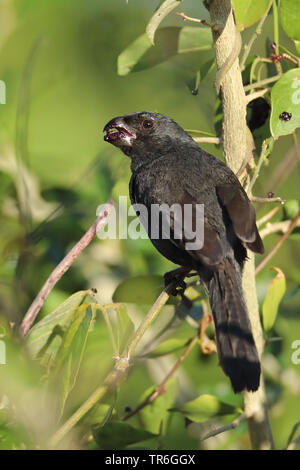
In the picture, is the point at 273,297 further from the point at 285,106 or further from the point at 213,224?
the point at 285,106

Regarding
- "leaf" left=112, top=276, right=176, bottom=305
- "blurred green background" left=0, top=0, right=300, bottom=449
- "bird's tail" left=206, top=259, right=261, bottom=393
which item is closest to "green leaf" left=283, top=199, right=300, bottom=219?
"blurred green background" left=0, top=0, right=300, bottom=449

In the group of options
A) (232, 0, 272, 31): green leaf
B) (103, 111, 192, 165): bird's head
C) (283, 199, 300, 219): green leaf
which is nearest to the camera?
(232, 0, 272, 31): green leaf

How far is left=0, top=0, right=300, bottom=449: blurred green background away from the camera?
10.7 feet

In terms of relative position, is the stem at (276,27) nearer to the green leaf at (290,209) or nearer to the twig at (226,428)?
the green leaf at (290,209)

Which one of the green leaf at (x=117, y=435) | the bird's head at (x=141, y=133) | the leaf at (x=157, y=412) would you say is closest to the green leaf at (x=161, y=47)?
the bird's head at (x=141, y=133)

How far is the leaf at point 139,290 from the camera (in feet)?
9.82

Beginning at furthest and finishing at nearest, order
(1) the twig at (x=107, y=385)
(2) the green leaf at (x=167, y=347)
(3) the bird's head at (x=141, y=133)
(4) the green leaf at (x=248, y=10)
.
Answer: (3) the bird's head at (x=141, y=133), (2) the green leaf at (x=167, y=347), (4) the green leaf at (x=248, y=10), (1) the twig at (x=107, y=385)

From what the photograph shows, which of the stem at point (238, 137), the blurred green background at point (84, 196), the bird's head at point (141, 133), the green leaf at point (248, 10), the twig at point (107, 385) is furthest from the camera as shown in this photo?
the bird's head at point (141, 133)

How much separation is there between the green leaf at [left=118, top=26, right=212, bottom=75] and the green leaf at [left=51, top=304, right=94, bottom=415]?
1294 millimetres

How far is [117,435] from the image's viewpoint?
8.39ft

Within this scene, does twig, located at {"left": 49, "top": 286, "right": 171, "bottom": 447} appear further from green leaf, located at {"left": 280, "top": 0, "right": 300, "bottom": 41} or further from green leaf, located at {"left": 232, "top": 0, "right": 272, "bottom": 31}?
green leaf, located at {"left": 280, "top": 0, "right": 300, "bottom": 41}

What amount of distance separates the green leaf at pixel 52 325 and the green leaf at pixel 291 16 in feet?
4.44

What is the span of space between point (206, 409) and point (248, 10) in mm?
1575

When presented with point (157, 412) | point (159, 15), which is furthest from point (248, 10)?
point (157, 412)
